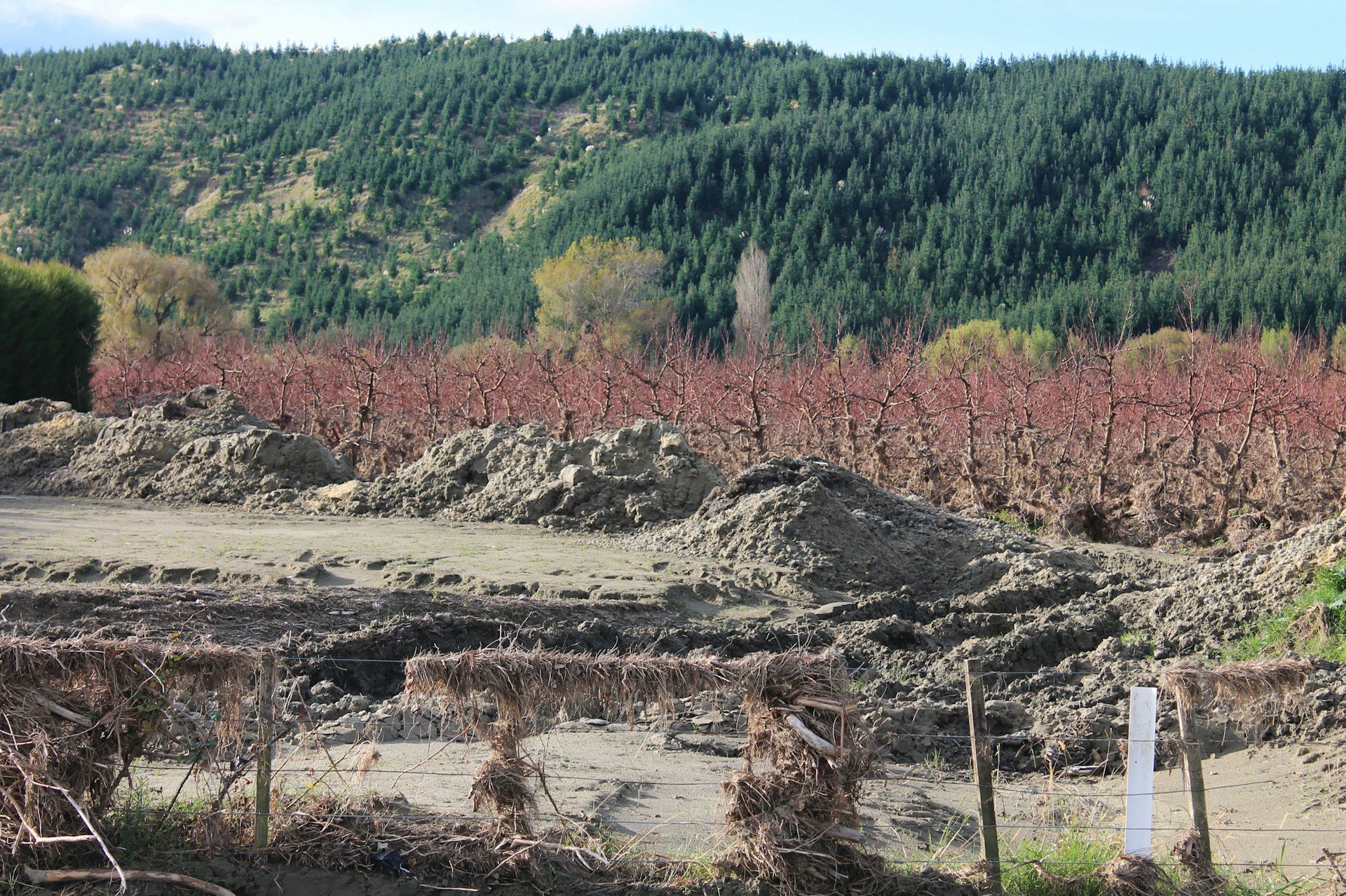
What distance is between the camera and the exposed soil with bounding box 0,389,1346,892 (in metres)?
6.29

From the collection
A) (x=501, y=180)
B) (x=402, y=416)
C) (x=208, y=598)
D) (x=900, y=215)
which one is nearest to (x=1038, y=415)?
(x=402, y=416)

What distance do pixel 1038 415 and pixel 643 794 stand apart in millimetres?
16332

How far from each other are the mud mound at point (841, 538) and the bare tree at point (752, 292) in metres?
42.0

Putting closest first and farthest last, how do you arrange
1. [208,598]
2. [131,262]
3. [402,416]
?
[208,598], [402,416], [131,262]

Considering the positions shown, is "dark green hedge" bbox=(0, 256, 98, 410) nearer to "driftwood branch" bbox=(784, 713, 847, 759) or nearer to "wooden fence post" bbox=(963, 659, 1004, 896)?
Answer: "driftwood branch" bbox=(784, 713, 847, 759)

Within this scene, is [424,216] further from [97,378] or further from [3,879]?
[3,879]

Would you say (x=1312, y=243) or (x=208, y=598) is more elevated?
(x=1312, y=243)

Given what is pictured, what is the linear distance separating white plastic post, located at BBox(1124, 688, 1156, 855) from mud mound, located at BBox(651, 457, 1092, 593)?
672 cm

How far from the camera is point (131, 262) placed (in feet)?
151

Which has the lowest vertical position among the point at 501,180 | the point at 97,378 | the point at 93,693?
the point at 97,378

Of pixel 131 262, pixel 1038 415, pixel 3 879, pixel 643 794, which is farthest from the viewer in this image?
pixel 131 262

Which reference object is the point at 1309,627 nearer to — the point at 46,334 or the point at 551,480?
the point at 551,480

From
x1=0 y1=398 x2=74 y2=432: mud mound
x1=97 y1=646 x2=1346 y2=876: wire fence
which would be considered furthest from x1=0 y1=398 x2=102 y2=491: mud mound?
x1=97 y1=646 x2=1346 y2=876: wire fence

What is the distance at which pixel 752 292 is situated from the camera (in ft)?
196
